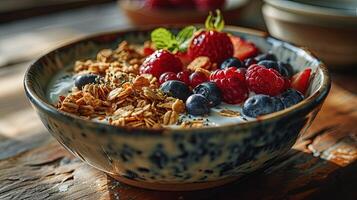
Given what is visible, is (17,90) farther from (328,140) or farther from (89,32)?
(328,140)

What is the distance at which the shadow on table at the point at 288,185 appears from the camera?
0.68m

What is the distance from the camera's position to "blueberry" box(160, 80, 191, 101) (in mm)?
695

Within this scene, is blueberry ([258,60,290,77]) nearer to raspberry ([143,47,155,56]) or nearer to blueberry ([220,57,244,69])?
blueberry ([220,57,244,69])

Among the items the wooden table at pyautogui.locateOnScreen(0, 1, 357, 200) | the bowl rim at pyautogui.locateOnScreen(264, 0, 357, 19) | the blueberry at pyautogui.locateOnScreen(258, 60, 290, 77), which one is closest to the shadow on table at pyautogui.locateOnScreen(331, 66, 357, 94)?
the wooden table at pyautogui.locateOnScreen(0, 1, 357, 200)

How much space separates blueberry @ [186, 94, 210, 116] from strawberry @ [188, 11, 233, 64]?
19cm

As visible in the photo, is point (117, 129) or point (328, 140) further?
point (328, 140)

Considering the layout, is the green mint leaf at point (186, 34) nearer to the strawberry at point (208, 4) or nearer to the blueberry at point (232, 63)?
the blueberry at point (232, 63)

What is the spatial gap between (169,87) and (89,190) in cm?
19

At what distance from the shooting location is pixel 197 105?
655mm

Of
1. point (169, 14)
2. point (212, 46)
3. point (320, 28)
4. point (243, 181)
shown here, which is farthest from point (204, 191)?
point (169, 14)

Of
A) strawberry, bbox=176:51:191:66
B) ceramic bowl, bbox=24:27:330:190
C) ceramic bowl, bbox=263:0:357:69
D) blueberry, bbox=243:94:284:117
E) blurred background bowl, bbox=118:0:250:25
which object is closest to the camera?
ceramic bowl, bbox=24:27:330:190

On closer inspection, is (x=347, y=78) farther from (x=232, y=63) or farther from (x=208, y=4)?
(x=208, y=4)

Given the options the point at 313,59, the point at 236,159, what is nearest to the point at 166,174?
the point at 236,159

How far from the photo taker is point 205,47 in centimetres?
83
